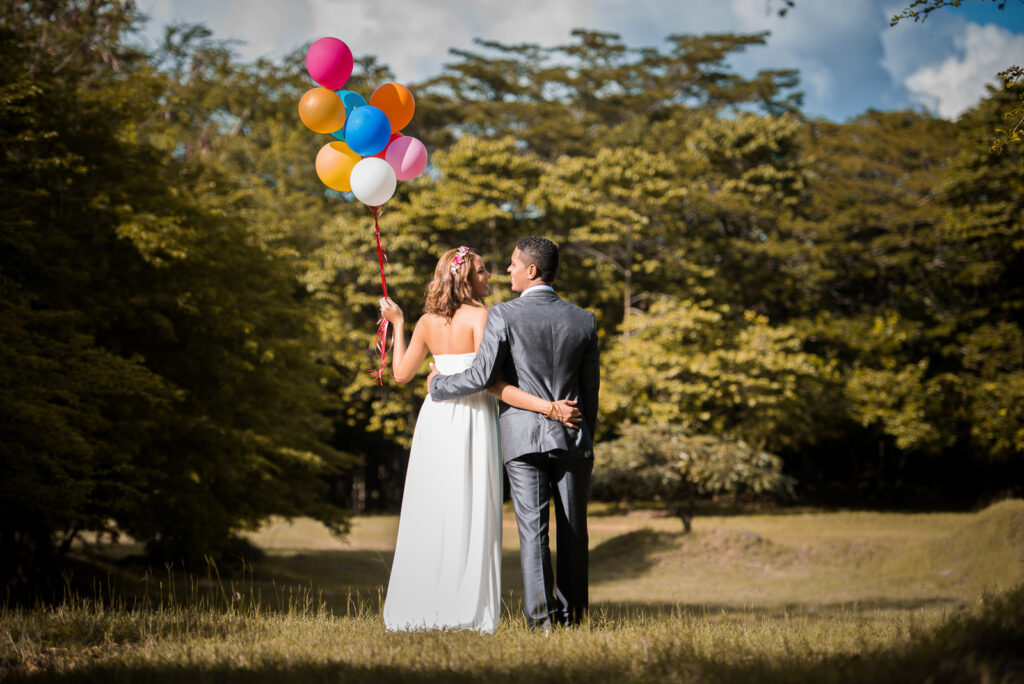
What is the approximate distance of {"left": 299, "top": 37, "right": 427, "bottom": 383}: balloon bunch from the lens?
19.6ft

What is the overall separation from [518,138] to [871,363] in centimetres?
1563

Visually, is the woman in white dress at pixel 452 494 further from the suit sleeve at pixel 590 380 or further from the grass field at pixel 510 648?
the suit sleeve at pixel 590 380

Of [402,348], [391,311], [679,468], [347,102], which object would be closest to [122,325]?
[347,102]

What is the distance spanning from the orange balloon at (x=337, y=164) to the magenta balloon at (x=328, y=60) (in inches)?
20.3

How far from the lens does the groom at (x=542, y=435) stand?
14.9 feet

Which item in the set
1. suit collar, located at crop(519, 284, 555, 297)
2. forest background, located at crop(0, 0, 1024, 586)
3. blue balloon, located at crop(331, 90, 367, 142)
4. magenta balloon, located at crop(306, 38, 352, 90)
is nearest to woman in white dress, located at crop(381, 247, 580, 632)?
suit collar, located at crop(519, 284, 555, 297)

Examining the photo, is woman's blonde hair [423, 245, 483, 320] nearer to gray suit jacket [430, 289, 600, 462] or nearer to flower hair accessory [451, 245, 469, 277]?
flower hair accessory [451, 245, 469, 277]

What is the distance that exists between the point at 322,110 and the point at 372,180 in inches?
29.1

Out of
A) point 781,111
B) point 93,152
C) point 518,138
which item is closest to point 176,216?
point 93,152

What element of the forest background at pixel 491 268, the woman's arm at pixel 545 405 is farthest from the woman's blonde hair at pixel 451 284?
the forest background at pixel 491 268

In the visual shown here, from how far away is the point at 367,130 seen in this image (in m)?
5.97

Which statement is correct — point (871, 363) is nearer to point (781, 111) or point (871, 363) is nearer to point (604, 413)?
point (604, 413)

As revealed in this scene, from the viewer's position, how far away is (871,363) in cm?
2700

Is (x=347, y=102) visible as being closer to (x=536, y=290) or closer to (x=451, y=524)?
(x=536, y=290)
